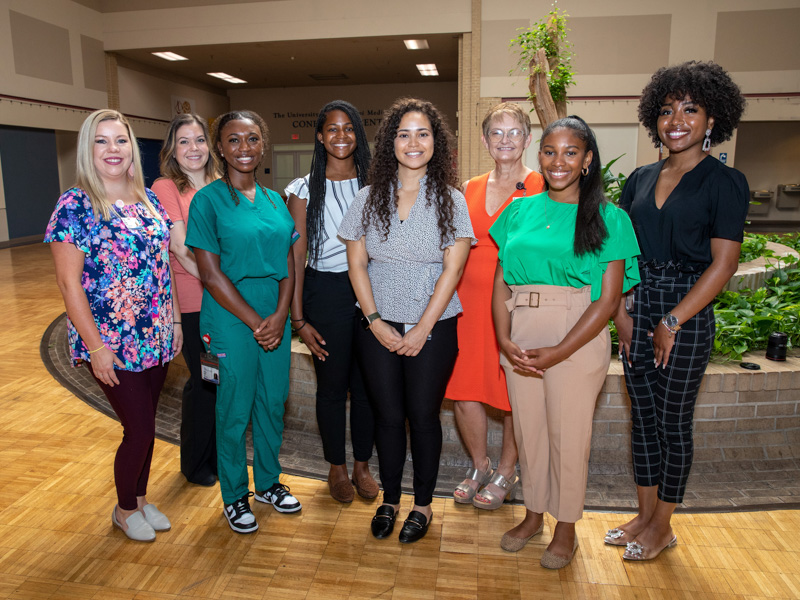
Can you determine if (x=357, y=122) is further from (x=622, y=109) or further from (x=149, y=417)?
(x=622, y=109)

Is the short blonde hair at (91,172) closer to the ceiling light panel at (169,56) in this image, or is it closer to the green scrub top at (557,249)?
the green scrub top at (557,249)

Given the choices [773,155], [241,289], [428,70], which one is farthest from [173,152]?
[773,155]

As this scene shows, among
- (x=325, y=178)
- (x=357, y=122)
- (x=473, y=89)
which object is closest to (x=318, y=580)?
(x=325, y=178)

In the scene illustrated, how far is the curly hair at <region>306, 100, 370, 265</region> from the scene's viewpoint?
8.68 feet

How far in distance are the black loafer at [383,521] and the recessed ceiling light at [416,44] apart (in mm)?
13347

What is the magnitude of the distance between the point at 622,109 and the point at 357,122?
1179cm

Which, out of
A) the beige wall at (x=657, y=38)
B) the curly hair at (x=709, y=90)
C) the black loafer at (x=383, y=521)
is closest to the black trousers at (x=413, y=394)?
the black loafer at (x=383, y=521)

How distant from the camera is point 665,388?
2.28 metres

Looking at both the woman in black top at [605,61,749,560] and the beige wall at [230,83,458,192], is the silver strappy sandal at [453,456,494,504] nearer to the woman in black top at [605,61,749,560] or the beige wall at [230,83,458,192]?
the woman in black top at [605,61,749,560]

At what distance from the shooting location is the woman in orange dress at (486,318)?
270cm

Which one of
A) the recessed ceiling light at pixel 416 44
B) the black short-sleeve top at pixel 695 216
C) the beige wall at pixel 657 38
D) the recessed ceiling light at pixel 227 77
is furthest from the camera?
the recessed ceiling light at pixel 227 77

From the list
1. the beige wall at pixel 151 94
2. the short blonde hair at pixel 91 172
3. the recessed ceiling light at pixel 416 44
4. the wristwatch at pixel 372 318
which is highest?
the recessed ceiling light at pixel 416 44

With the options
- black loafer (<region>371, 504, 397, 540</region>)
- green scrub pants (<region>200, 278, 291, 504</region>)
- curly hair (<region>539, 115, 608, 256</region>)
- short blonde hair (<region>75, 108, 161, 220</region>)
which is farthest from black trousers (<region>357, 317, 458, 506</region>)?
short blonde hair (<region>75, 108, 161, 220</region>)

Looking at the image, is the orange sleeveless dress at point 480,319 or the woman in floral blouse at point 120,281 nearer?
the woman in floral blouse at point 120,281
